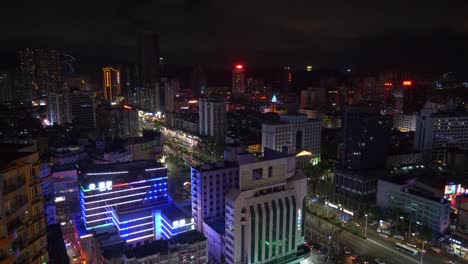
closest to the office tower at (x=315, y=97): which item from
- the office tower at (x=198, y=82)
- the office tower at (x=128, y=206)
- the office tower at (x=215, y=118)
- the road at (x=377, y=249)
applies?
the office tower at (x=215, y=118)

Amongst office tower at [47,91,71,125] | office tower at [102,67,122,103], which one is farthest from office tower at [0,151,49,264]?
office tower at [102,67,122,103]

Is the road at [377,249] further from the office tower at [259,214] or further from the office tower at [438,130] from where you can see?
the office tower at [438,130]

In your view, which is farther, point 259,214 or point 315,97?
point 315,97

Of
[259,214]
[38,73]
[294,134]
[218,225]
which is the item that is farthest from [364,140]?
[38,73]

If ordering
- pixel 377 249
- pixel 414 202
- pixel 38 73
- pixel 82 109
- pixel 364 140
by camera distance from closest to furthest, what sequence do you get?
pixel 377 249 → pixel 414 202 → pixel 364 140 → pixel 82 109 → pixel 38 73

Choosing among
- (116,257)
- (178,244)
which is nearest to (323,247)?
(178,244)

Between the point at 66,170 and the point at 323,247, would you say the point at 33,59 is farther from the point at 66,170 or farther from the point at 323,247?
the point at 323,247

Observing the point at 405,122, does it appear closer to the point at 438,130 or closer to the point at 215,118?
the point at 438,130
